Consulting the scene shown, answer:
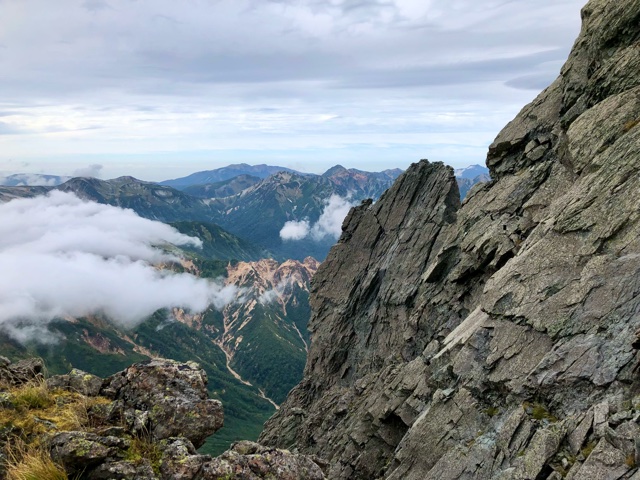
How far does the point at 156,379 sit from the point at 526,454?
1874cm

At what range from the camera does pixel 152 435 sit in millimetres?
17562

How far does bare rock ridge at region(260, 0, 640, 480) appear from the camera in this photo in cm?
2189

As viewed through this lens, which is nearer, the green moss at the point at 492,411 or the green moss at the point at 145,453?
the green moss at the point at 145,453

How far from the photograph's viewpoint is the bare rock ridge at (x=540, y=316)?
2189cm

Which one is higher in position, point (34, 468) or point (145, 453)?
point (34, 468)

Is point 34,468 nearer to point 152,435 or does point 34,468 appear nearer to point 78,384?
point 152,435

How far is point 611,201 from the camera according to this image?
28.4 m

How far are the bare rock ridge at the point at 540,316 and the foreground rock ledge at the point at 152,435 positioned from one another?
41.7 feet

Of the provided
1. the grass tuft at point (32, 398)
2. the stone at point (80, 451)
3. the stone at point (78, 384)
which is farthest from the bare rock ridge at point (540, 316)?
the grass tuft at point (32, 398)

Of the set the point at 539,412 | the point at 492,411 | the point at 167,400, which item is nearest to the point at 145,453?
the point at 167,400

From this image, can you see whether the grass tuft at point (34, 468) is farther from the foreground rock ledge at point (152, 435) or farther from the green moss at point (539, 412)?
the green moss at point (539, 412)

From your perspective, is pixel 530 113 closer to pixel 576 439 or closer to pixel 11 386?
pixel 576 439

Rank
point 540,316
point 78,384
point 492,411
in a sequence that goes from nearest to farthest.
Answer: point 78,384
point 492,411
point 540,316

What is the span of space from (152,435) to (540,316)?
24.1 meters
